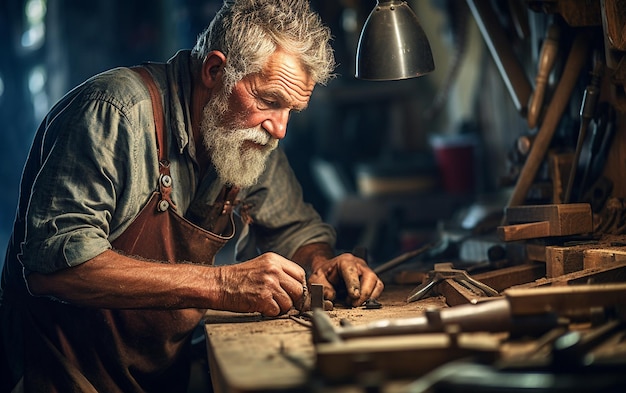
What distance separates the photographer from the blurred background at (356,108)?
7766mm

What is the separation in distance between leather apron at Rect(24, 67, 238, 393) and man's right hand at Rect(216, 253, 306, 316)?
462mm

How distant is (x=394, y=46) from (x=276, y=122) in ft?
1.92

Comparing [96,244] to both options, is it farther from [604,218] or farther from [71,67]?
[71,67]

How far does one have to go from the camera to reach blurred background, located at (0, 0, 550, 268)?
25.5 feet

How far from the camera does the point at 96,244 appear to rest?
129 inches

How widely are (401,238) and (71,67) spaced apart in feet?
18.1

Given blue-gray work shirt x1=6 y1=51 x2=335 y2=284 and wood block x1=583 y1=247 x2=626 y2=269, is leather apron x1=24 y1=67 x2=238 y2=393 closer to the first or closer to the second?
blue-gray work shirt x1=6 y1=51 x2=335 y2=284

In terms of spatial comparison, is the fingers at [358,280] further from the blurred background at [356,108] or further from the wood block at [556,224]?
the blurred background at [356,108]

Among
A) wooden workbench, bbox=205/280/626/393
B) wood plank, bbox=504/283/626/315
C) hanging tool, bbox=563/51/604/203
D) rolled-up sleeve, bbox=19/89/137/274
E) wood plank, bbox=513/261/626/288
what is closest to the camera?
wooden workbench, bbox=205/280/626/393

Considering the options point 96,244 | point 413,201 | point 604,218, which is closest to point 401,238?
point 413,201

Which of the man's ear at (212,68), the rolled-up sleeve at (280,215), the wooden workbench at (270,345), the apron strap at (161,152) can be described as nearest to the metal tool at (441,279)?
the wooden workbench at (270,345)

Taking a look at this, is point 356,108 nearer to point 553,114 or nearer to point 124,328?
point 553,114

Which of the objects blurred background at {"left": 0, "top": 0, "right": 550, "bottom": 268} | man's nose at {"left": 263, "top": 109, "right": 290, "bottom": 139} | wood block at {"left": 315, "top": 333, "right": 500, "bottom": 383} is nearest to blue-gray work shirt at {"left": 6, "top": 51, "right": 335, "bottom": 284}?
man's nose at {"left": 263, "top": 109, "right": 290, "bottom": 139}

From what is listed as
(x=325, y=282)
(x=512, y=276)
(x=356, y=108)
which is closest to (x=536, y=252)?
(x=512, y=276)
